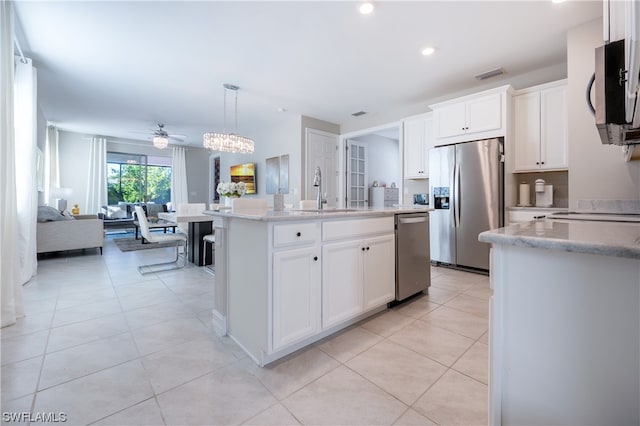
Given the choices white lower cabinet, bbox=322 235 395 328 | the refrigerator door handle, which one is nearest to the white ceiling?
the refrigerator door handle

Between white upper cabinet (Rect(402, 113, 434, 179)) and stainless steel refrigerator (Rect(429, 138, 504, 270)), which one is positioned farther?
white upper cabinet (Rect(402, 113, 434, 179))

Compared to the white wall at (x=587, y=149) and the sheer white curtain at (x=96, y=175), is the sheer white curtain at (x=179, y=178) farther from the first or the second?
the white wall at (x=587, y=149)

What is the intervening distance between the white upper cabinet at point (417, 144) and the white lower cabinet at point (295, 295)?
3.30 meters

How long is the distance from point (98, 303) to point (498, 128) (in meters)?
4.79

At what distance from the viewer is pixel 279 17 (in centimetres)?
251

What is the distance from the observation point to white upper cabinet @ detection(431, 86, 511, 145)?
3422 mm

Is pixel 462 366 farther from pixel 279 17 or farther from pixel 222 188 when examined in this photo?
pixel 222 188

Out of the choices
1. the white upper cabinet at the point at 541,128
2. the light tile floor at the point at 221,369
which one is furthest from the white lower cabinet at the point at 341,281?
the white upper cabinet at the point at 541,128

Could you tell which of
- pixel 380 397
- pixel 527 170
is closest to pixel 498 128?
pixel 527 170

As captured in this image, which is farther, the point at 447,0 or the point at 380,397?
the point at 447,0

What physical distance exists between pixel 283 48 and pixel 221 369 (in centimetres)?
306

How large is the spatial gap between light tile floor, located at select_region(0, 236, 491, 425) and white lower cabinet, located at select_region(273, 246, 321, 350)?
18 centimetres

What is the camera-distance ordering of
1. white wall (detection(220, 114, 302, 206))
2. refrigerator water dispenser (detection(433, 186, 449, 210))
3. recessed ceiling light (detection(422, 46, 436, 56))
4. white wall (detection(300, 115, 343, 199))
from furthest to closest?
white wall (detection(220, 114, 302, 206)) < white wall (detection(300, 115, 343, 199)) < refrigerator water dispenser (detection(433, 186, 449, 210)) < recessed ceiling light (detection(422, 46, 436, 56))

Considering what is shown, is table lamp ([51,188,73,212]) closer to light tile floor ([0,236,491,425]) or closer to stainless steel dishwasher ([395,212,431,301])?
light tile floor ([0,236,491,425])
